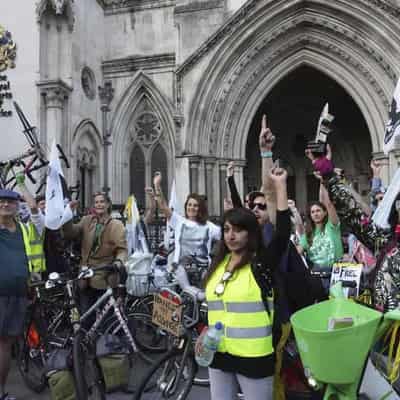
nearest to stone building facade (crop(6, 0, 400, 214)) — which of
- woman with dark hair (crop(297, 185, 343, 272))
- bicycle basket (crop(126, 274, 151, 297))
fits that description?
bicycle basket (crop(126, 274, 151, 297))

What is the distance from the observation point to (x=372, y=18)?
1234 cm

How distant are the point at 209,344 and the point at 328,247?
2.91m

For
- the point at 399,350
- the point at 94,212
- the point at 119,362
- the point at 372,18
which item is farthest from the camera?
the point at 372,18

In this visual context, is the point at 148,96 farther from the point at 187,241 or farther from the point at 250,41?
the point at 187,241

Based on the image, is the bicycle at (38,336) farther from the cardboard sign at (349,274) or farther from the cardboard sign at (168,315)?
the cardboard sign at (349,274)

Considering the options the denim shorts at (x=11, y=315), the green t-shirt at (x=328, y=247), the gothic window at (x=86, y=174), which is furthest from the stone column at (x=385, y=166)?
the denim shorts at (x=11, y=315)

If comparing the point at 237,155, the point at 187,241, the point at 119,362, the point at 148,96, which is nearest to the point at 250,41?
the point at 237,155

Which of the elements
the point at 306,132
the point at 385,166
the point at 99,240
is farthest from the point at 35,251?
the point at 306,132

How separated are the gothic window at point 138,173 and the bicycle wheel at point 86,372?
12663 mm

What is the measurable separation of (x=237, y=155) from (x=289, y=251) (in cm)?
1144

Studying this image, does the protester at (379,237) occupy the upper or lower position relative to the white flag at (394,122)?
lower

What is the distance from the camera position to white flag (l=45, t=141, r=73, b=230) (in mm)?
4668

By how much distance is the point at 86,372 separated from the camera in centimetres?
393

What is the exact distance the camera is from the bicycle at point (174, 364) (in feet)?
11.7
